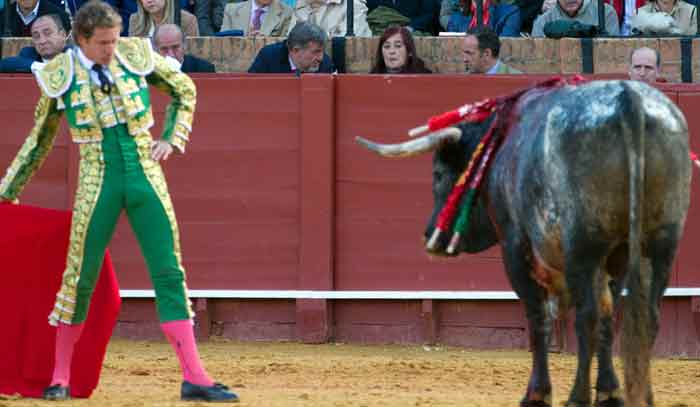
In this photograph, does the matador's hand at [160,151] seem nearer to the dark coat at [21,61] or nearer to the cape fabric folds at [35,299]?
the cape fabric folds at [35,299]

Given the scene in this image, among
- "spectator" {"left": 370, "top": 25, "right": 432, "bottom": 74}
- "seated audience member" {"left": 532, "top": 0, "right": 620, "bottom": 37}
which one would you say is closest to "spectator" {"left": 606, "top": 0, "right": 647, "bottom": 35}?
"seated audience member" {"left": 532, "top": 0, "right": 620, "bottom": 37}

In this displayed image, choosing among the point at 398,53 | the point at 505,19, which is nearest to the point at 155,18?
the point at 398,53

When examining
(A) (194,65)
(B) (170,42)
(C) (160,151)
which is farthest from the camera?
(A) (194,65)

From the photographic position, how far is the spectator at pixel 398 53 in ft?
31.4

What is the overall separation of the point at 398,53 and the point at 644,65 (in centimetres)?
147

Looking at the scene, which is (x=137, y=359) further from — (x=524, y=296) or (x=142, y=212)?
(x=524, y=296)

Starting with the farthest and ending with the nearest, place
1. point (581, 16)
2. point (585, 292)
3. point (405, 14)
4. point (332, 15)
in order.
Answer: point (405, 14) < point (332, 15) < point (581, 16) < point (585, 292)

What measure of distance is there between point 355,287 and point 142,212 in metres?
3.35

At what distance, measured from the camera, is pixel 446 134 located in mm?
6379

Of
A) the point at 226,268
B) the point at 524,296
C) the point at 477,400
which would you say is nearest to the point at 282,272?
the point at 226,268

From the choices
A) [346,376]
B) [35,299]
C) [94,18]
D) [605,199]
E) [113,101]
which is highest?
[94,18]

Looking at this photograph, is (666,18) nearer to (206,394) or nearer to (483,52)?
(483,52)

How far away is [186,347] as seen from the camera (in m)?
6.53

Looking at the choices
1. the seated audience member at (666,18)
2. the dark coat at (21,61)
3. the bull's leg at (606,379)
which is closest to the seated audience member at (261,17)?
the dark coat at (21,61)
